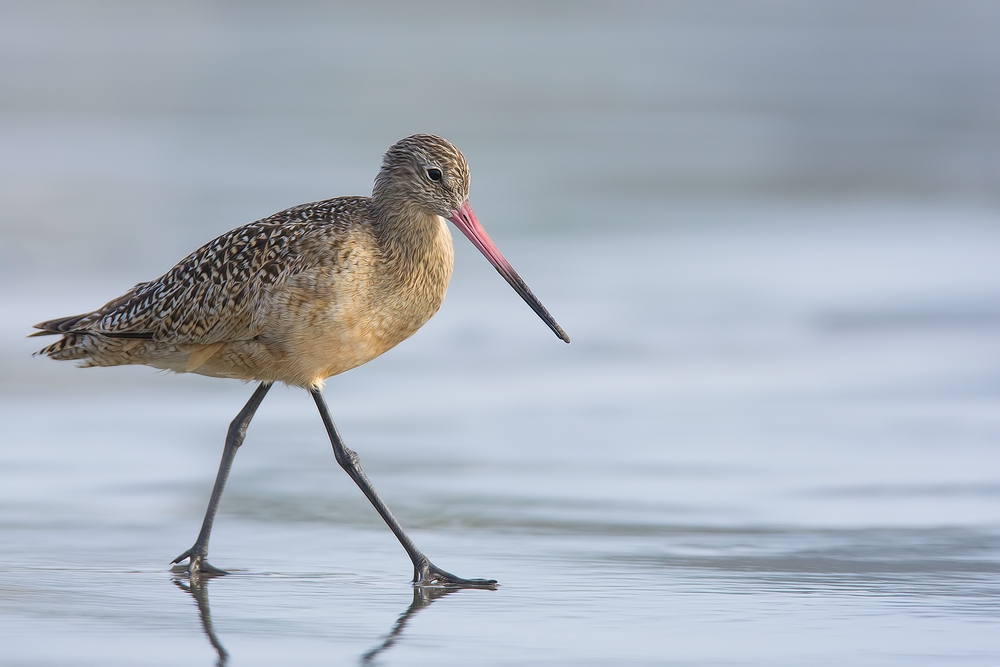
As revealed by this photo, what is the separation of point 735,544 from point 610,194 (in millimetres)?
8326

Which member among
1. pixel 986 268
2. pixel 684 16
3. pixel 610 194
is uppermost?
pixel 684 16

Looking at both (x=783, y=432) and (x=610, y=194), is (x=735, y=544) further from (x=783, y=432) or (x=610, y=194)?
(x=610, y=194)

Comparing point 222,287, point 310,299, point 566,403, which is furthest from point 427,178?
point 566,403

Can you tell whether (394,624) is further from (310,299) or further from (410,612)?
(310,299)

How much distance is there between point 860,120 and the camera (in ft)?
62.5

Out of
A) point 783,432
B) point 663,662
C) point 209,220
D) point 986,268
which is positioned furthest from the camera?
point 209,220

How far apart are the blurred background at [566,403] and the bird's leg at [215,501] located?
0.44 ft

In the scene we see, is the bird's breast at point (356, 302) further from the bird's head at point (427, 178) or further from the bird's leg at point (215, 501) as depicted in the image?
the bird's leg at point (215, 501)

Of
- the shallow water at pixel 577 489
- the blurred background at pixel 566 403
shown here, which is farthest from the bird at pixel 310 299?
the blurred background at pixel 566 403

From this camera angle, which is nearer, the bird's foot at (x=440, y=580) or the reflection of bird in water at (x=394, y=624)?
the reflection of bird in water at (x=394, y=624)

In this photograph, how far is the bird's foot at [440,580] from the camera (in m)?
5.46

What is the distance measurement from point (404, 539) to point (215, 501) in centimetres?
76

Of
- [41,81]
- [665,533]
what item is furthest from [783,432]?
[41,81]

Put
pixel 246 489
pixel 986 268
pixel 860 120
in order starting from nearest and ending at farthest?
pixel 246 489 → pixel 986 268 → pixel 860 120
